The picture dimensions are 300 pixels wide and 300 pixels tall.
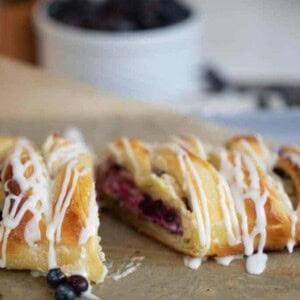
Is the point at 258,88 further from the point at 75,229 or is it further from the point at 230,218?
the point at 75,229

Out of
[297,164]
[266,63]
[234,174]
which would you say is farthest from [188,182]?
[266,63]

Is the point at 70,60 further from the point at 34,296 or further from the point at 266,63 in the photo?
the point at 34,296

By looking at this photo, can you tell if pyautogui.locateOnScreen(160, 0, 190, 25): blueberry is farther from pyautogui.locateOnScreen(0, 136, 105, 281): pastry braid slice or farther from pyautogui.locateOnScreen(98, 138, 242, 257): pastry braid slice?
pyautogui.locateOnScreen(0, 136, 105, 281): pastry braid slice

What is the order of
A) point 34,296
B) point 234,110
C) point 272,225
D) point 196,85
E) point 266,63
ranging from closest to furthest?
point 34,296, point 272,225, point 234,110, point 196,85, point 266,63

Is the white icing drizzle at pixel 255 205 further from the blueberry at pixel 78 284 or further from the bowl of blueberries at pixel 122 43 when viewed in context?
the bowl of blueberries at pixel 122 43

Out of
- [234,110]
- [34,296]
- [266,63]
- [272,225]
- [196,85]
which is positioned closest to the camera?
[34,296]

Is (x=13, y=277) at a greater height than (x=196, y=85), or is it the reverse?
(x=13, y=277)

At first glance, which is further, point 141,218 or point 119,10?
point 119,10
